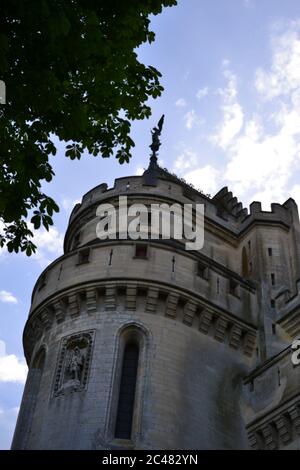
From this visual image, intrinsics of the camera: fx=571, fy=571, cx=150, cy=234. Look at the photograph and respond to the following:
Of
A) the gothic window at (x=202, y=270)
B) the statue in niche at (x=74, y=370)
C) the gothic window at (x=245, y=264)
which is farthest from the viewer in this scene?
the gothic window at (x=245, y=264)

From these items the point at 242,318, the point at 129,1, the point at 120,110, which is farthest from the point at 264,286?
the point at 129,1

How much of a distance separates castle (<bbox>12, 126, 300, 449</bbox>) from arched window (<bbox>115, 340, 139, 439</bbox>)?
0.10ft

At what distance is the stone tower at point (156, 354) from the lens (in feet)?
52.4

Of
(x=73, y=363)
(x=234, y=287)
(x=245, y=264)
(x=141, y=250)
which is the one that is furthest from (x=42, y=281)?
(x=245, y=264)

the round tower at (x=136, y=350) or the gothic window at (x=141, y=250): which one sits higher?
the gothic window at (x=141, y=250)

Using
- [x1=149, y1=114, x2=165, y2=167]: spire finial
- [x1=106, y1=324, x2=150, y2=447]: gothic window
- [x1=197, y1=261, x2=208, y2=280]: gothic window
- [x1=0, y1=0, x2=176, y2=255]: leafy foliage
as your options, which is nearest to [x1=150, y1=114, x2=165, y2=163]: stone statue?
[x1=149, y1=114, x2=165, y2=167]: spire finial

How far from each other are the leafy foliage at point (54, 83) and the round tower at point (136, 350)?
8063mm

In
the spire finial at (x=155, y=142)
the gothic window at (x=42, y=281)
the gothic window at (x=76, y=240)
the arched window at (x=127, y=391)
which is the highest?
the spire finial at (x=155, y=142)

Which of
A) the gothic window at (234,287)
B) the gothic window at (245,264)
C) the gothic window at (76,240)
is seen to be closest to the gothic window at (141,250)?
the gothic window at (234,287)

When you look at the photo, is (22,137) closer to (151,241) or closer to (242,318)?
(151,241)

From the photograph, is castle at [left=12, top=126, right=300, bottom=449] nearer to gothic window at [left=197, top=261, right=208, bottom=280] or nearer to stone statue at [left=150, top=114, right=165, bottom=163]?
gothic window at [left=197, top=261, right=208, bottom=280]

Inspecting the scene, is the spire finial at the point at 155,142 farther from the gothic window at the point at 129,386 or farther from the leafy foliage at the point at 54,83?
the leafy foliage at the point at 54,83

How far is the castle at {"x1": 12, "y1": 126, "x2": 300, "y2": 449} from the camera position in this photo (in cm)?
1596

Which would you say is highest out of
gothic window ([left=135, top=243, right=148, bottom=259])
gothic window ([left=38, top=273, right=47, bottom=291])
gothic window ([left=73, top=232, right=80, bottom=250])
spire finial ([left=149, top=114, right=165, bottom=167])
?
spire finial ([left=149, top=114, right=165, bottom=167])
